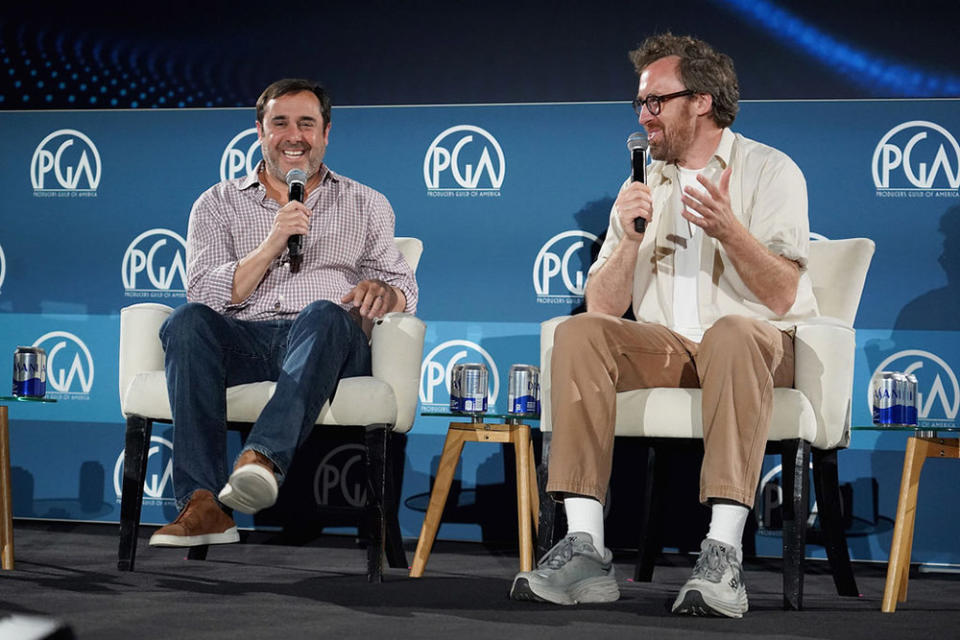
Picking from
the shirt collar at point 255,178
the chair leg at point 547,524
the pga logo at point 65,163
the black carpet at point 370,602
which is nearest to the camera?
the black carpet at point 370,602

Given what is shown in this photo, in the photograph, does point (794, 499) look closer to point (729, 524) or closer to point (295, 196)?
point (729, 524)

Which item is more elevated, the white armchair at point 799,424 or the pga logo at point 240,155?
the pga logo at point 240,155

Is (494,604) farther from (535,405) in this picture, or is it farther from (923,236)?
(923,236)

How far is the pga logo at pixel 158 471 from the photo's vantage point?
3971mm

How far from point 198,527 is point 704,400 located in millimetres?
1184

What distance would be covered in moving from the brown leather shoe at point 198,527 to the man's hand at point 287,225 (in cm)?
73

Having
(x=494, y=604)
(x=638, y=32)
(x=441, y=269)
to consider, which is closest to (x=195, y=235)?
(x=441, y=269)

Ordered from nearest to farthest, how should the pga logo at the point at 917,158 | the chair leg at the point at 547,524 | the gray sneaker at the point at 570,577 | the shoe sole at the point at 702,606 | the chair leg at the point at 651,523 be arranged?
the shoe sole at the point at 702,606 < the gray sneaker at the point at 570,577 < the chair leg at the point at 547,524 < the chair leg at the point at 651,523 < the pga logo at the point at 917,158

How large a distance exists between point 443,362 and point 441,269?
0.35m

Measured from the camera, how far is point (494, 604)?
2238 mm

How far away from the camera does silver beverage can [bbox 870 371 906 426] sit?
8.86 ft

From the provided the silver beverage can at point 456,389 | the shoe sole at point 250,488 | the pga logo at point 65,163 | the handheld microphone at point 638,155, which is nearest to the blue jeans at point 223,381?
the shoe sole at point 250,488

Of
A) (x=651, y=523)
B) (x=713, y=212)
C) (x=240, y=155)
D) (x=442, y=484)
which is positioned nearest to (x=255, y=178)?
(x=240, y=155)

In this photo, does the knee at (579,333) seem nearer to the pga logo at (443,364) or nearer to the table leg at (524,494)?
the table leg at (524,494)
